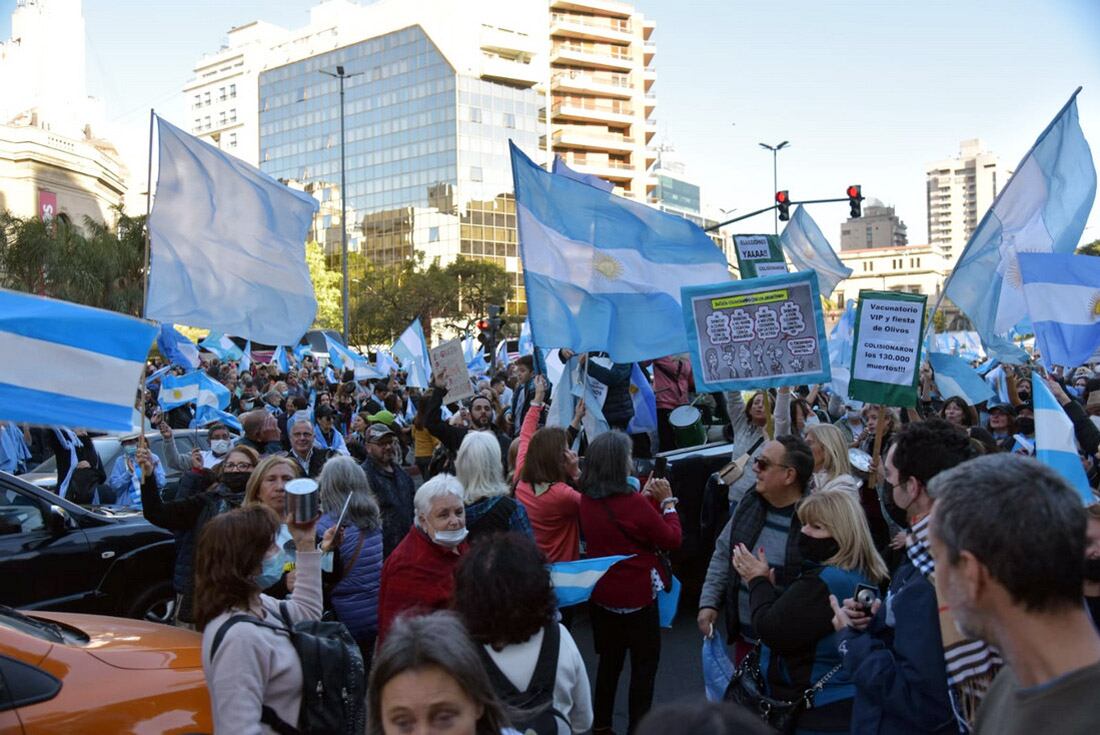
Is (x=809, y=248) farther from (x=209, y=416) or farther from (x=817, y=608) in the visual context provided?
(x=817, y=608)

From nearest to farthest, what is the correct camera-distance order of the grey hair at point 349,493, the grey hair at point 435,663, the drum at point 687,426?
the grey hair at point 435,663, the grey hair at point 349,493, the drum at point 687,426

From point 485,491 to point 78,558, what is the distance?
11.1 ft

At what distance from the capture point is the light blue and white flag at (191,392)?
13.9 metres

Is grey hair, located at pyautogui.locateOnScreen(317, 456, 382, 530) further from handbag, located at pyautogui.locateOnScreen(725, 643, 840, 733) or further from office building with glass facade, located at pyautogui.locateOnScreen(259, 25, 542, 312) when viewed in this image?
office building with glass facade, located at pyautogui.locateOnScreen(259, 25, 542, 312)

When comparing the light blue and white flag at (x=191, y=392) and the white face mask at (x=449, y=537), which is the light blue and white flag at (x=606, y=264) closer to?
the white face mask at (x=449, y=537)

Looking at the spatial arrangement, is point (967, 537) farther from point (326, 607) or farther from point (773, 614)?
point (326, 607)

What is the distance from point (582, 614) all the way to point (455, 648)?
582 centimetres

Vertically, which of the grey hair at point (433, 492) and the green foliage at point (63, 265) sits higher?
the green foliage at point (63, 265)

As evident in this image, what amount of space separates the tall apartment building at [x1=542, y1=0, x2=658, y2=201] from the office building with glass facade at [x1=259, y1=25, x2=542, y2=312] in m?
3.05

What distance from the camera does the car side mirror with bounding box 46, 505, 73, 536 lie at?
6.83 meters

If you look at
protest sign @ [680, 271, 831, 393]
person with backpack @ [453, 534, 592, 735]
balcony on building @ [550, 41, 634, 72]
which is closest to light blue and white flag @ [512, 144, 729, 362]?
protest sign @ [680, 271, 831, 393]

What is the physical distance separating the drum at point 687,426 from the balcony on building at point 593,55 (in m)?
87.7

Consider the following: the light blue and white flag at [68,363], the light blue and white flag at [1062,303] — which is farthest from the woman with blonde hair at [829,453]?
the light blue and white flag at [68,363]

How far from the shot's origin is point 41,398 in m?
4.66
